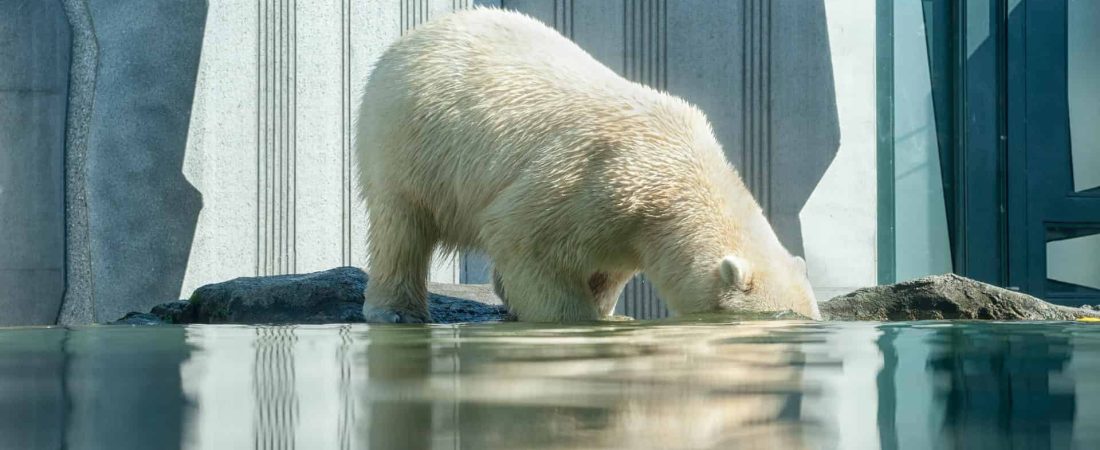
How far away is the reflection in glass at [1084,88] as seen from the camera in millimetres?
10859

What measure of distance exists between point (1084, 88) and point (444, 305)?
23.2 ft

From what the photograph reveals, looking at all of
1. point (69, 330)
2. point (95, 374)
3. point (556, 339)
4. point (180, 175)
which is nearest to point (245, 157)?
point (180, 175)

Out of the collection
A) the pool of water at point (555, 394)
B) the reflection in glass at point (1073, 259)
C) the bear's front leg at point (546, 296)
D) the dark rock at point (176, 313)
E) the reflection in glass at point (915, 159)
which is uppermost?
the reflection in glass at point (915, 159)

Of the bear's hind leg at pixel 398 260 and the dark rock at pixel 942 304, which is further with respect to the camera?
the dark rock at pixel 942 304

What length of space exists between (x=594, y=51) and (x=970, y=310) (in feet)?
16.5

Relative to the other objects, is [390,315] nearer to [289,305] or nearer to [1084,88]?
[289,305]

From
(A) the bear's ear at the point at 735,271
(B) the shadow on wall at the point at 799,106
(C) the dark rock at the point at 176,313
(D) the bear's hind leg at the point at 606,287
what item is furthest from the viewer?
(B) the shadow on wall at the point at 799,106

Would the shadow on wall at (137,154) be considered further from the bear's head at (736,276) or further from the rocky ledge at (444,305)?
the bear's head at (736,276)

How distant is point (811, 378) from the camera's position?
73.5 inches

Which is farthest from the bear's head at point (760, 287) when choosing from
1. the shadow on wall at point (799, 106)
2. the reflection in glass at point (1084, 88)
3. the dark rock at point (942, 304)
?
the reflection in glass at point (1084, 88)

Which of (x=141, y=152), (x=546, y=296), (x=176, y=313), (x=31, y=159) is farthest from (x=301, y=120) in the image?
(x=546, y=296)

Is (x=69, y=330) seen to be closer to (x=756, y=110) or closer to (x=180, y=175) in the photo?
(x=180, y=175)

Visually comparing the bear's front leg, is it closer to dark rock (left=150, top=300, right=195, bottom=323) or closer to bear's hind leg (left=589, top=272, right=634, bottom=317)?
bear's hind leg (left=589, top=272, right=634, bottom=317)

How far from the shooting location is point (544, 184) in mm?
5055
